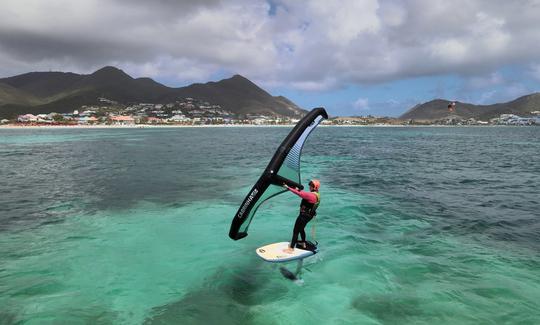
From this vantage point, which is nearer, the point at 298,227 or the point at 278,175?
the point at 278,175

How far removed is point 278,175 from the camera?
1162 cm

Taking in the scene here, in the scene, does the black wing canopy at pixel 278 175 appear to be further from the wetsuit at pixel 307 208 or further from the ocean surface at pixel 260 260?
the ocean surface at pixel 260 260

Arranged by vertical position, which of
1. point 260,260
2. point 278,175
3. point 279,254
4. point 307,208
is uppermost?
point 278,175

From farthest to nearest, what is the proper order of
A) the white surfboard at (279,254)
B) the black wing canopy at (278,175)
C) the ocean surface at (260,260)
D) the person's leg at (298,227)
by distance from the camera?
the person's leg at (298,227) < the white surfboard at (279,254) < the black wing canopy at (278,175) < the ocean surface at (260,260)

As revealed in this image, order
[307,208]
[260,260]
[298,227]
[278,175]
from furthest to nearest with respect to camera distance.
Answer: [260,260]
[298,227]
[307,208]
[278,175]

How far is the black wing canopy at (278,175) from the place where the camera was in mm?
11547

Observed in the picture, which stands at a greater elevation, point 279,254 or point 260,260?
point 279,254

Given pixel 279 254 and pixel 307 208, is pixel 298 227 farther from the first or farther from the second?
pixel 279 254

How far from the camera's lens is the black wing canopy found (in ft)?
37.9

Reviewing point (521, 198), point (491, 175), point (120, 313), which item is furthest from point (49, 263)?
point (491, 175)

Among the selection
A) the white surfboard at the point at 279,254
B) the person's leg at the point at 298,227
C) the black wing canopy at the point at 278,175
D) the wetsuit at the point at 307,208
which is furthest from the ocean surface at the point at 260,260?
the black wing canopy at the point at 278,175

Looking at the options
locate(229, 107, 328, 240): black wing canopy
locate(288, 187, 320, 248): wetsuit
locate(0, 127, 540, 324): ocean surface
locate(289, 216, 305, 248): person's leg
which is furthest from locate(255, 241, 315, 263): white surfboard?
locate(229, 107, 328, 240): black wing canopy

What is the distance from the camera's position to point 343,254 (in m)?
14.6

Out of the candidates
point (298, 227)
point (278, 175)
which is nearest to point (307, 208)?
point (298, 227)
